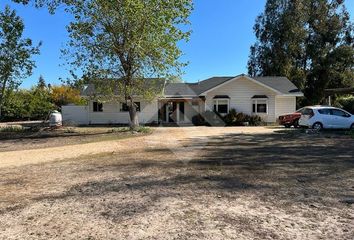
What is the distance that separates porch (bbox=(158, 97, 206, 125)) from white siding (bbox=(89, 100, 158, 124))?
818 mm

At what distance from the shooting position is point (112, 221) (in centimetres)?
624

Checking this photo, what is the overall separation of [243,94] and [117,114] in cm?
1168

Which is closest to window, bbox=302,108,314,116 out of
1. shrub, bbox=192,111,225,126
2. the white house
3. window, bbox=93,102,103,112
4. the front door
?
shrub, bbox=192,111,225,126

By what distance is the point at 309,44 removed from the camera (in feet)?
168

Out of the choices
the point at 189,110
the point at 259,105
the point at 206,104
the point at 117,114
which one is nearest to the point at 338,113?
the point at 259,105

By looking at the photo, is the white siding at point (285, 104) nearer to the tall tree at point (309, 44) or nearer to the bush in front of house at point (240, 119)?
the bush in front of house at point (240, 119)

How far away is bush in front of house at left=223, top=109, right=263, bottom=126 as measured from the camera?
36.1m

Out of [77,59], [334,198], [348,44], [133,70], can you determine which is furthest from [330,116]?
[348,44]

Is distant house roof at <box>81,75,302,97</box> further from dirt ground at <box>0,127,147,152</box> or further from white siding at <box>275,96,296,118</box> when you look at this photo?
dirt ground at <box>0,127,147,152</box>

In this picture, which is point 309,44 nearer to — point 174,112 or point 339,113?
point 174,112

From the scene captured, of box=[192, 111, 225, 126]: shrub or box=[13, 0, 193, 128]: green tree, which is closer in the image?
box=[13, 0, 193, 128]: green tree

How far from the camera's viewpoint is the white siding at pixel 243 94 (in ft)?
123

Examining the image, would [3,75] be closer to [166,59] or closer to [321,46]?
[166,59]

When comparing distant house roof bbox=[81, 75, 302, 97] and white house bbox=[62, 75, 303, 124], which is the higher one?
distant house roof bbox=[81, 75, 302, 97]
